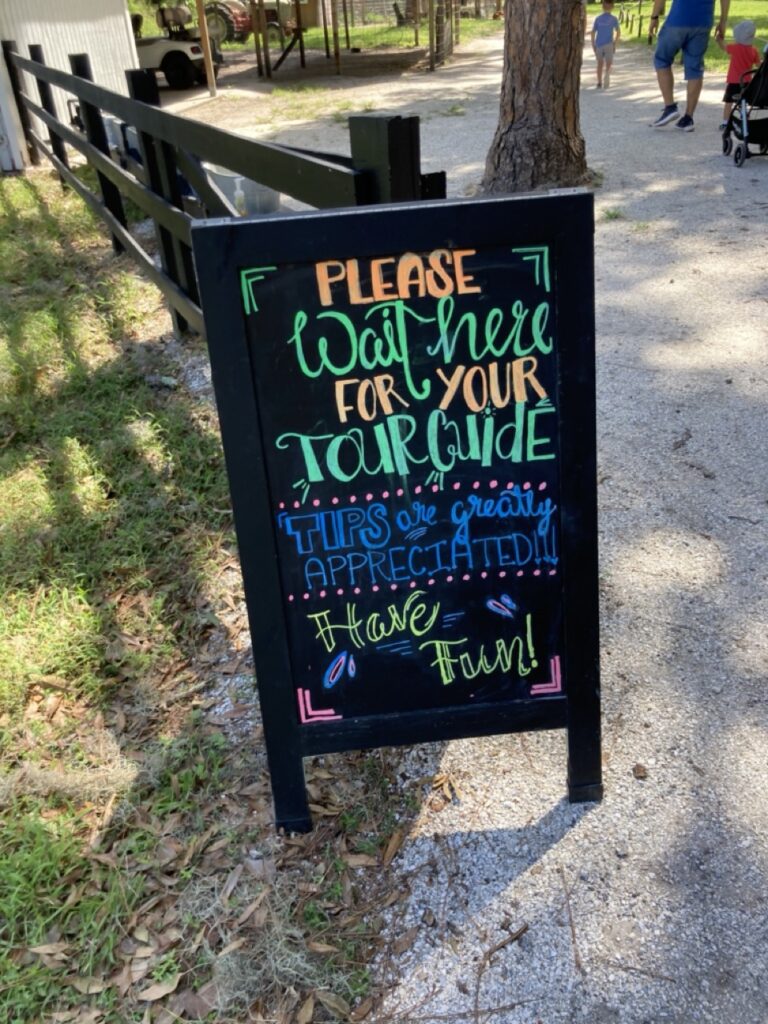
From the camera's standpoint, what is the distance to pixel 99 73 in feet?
44.3

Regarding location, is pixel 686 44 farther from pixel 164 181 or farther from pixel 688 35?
pixel 164 181

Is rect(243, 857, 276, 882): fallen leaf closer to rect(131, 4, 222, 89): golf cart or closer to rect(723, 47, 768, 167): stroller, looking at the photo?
rect(723, 47, 768, 167): stroller

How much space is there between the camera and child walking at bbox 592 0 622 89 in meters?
13.0

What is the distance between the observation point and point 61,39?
1293cm

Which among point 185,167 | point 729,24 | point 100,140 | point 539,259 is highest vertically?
point 539,259

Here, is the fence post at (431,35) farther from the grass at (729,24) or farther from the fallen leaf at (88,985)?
the fallen leaf at (88,985)

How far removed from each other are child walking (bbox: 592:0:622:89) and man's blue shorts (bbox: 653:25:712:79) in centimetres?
403

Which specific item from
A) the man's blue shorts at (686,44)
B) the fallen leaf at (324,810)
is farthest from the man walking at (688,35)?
the fallen leaf at (324,810)

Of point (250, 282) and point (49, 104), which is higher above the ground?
point (250, 282)

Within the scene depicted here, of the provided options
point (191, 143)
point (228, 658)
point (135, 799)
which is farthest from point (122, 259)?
point (135, 799)

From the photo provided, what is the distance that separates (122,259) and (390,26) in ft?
91.0

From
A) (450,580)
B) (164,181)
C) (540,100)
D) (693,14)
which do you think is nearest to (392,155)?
(450,580)

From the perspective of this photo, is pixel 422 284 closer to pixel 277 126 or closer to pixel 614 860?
pixel 614 860

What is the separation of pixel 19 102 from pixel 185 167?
29.7 ft
